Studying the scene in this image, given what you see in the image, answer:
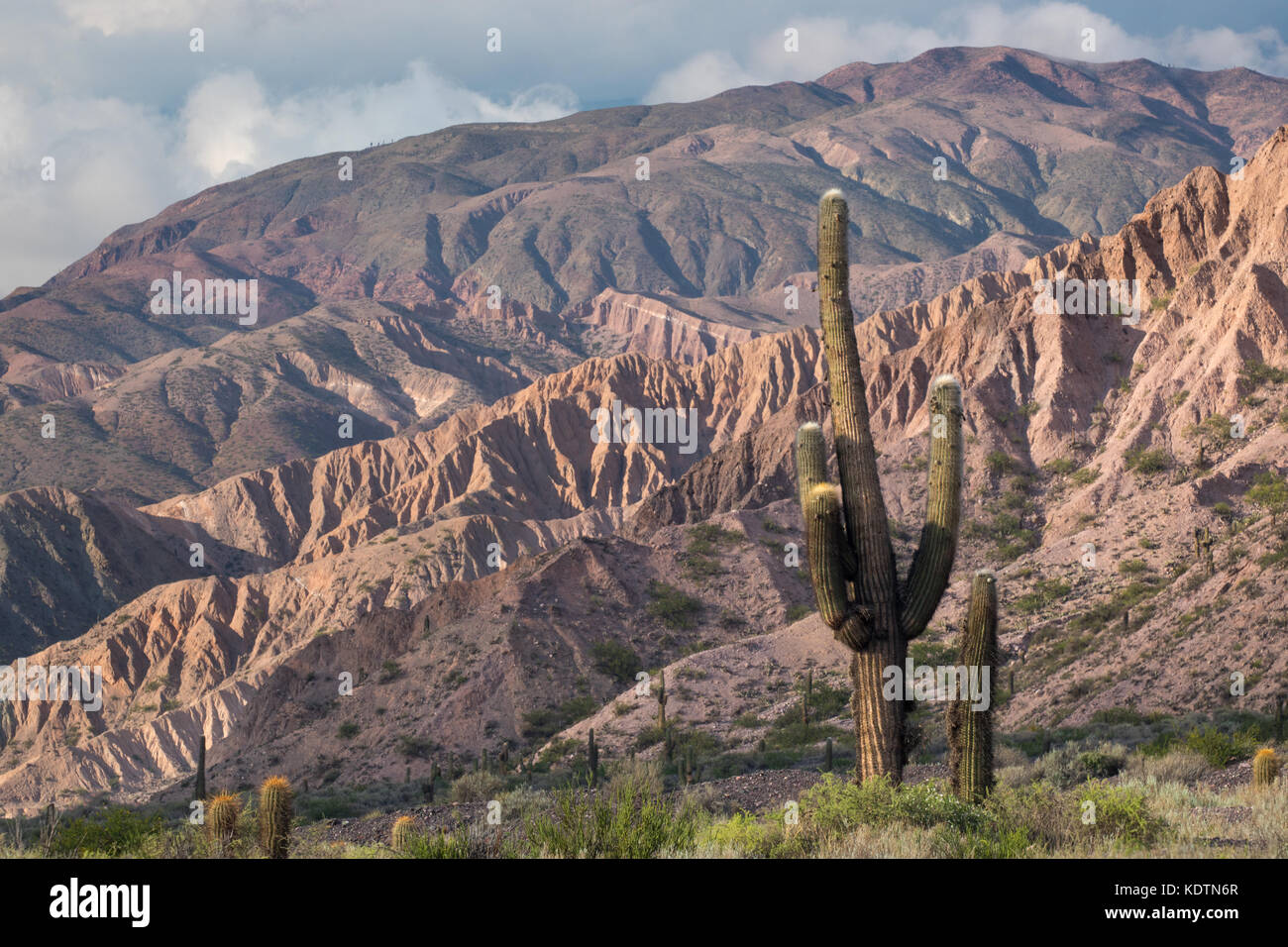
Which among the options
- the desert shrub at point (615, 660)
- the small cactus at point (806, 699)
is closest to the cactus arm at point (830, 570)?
the small cactus at point (806, 699)

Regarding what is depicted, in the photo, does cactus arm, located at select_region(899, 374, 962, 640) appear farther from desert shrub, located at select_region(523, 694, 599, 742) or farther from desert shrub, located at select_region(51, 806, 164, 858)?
desert shrub, located at select_region(523, 694, 599, 742)

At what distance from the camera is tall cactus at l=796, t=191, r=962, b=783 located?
46.6 ft

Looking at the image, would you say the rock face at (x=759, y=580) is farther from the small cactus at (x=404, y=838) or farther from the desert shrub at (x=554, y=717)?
the small cactus at (x=404, y=838)

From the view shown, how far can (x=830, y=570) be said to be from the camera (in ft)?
46.5

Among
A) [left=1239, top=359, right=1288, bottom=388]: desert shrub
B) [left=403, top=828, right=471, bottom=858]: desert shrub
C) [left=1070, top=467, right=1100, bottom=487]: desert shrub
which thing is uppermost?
[left=1239, top=359, right=1288, bottom=388]: desert shrub

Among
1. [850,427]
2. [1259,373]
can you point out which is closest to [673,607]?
[1259,373]

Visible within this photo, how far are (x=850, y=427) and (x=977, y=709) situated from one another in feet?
10.9

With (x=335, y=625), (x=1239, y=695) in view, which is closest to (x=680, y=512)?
(x=335, y=625)

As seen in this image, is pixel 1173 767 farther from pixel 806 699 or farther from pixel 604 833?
pixel 806 699

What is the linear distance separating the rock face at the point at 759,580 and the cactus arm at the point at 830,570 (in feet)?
62.3

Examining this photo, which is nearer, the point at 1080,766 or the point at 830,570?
the point at 830,570

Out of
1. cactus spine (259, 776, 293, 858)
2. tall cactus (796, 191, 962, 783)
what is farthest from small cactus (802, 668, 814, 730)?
cactus spine (259, 776, 293, 858)

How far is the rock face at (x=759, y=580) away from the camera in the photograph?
1729 inches

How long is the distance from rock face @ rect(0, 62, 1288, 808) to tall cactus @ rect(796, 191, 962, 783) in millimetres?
18353
